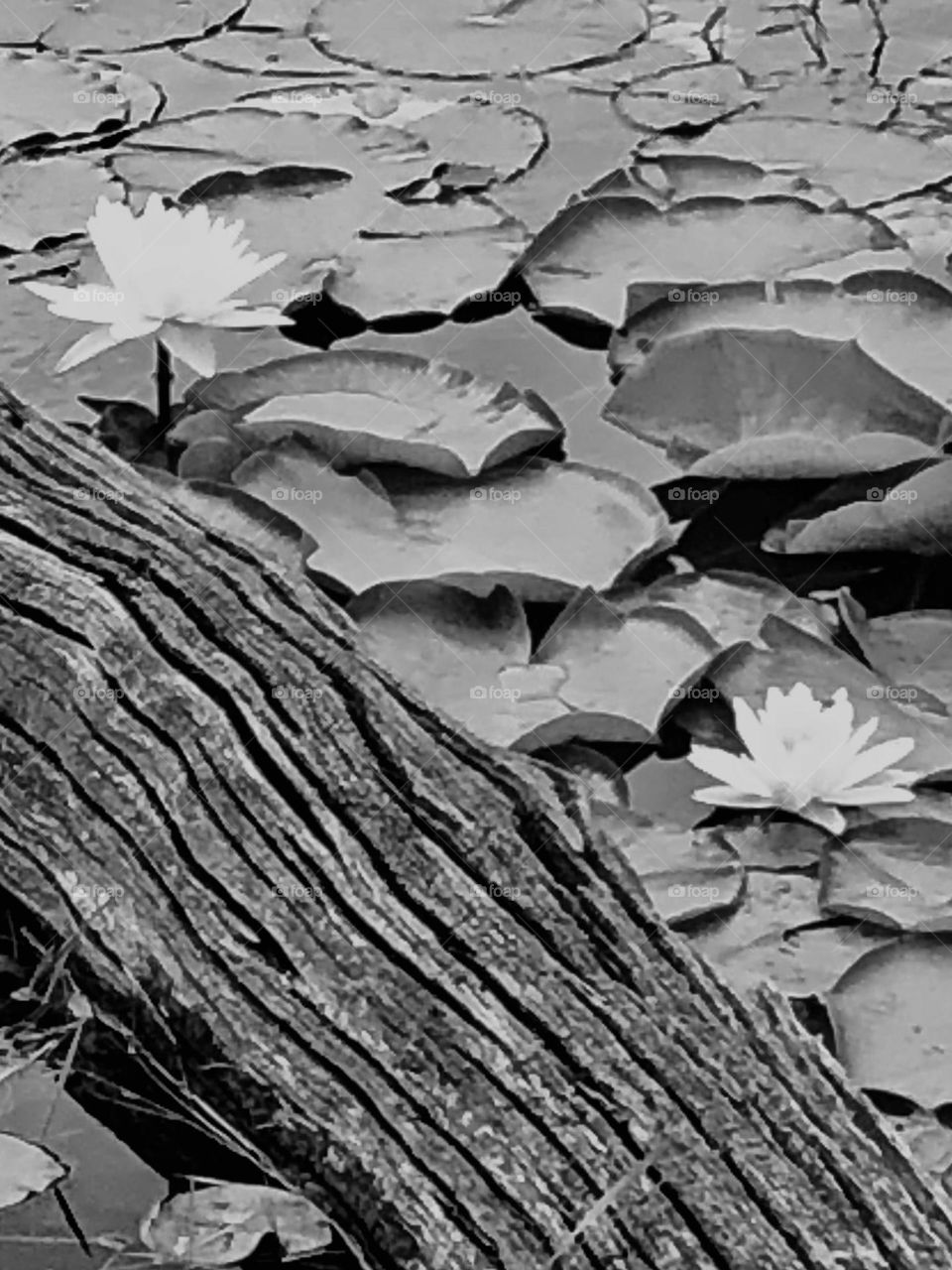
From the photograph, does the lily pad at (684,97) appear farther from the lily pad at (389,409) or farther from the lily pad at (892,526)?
the lily pad at (892,526)

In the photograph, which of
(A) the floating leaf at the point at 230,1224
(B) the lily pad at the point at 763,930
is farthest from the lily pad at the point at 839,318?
(A) the floating leaf at the point at 230,1224

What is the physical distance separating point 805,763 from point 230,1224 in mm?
552

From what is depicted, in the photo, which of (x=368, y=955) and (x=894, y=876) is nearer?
(x=368, y=955)

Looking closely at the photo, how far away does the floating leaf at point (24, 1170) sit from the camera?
121cm

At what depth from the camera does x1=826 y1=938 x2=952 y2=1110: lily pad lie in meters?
1.30

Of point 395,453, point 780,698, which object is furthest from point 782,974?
point 395,453

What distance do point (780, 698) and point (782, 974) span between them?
24cm

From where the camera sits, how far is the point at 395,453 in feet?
6.18

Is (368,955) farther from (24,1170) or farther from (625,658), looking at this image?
(625,658)

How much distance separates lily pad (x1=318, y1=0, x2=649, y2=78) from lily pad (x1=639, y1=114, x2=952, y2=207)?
30 centimetres

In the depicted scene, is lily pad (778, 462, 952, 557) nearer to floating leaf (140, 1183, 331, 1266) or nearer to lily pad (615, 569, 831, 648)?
lily pad (615, 569, 831, 648)

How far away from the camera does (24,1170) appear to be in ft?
4.00

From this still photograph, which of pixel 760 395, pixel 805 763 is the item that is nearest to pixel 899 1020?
pixel 805 763

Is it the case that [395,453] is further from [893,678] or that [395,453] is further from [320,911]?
[320,911]
